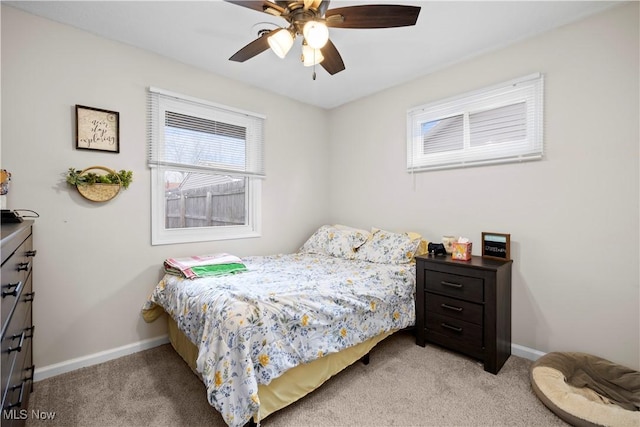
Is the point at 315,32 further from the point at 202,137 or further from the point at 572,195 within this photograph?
the point at 572,195

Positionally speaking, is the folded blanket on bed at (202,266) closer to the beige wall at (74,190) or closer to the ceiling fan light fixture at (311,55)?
the beige wall at (74,190)

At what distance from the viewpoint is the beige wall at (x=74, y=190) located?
6.39ft

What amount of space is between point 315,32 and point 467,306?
207 centimetres

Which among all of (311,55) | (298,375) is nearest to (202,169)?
(311,55)

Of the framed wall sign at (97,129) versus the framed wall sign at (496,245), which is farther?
the framed wall sign at (496,245)

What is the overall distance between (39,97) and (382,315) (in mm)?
2831

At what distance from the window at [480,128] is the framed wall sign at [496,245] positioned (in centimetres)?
60

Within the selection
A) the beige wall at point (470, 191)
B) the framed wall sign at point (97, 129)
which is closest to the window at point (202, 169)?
the beige wall at point (470, 191)

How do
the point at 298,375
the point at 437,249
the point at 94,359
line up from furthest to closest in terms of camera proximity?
the point at 437,249
the point at 94,359
the point at 298,375

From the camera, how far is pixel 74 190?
2111mm

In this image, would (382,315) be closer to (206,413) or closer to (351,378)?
(351,378)

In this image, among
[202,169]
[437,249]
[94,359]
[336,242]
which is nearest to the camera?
[94,359]

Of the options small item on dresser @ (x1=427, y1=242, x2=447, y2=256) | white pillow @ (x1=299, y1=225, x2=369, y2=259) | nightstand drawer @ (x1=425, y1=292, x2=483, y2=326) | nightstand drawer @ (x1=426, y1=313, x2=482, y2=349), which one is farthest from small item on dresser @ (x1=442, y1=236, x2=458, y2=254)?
white pillow @ (x1=299, y1=225, x2=369, y2=259)

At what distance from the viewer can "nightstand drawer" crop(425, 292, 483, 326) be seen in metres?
2.14
